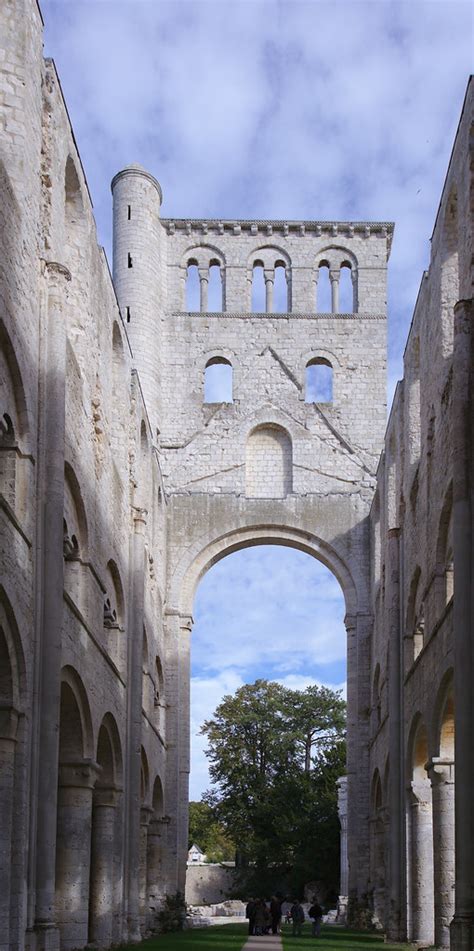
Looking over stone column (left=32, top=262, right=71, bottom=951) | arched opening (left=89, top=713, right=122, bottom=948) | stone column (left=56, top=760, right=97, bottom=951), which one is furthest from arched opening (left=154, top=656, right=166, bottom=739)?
stone column (left=32, top=262, right=71, bottom=951)

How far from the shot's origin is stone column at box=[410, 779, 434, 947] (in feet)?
74.4

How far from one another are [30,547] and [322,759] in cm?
4228

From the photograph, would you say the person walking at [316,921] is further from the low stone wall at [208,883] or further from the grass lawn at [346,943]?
the low stone wall at [208,883]

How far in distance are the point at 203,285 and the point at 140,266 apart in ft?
7.48

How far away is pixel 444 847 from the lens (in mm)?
18484

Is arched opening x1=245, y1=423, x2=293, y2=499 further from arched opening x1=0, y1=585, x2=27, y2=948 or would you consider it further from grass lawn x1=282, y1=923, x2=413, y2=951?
arched opening x1=0, y1=585, x2=27, y2=948

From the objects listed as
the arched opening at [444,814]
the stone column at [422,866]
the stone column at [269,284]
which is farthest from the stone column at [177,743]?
the arched opening at [444,814]

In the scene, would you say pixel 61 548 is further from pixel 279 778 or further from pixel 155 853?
pixel 279 778

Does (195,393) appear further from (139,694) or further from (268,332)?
(139,694)

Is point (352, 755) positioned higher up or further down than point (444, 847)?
higher up

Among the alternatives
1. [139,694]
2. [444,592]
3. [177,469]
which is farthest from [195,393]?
[444,592]

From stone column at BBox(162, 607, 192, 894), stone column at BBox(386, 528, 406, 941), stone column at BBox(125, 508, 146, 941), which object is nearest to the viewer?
stone column at BBox(125, 508, 146, 941)

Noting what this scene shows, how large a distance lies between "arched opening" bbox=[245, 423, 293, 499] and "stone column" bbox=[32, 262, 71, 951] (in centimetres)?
1989

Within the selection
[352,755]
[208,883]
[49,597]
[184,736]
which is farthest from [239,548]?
[208,883]
